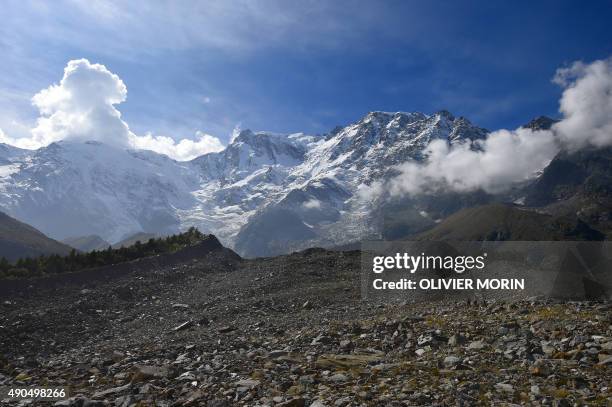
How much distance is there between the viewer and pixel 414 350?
1583 centimetres

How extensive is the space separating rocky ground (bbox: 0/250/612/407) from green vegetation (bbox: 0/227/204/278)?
4.32 meters

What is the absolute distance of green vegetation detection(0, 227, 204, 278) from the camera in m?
36.5

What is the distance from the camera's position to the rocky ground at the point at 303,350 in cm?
1204

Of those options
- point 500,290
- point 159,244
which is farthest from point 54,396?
point 159,244

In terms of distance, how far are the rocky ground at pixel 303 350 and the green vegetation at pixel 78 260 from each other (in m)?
4.32

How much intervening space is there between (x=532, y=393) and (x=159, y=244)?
141 feet

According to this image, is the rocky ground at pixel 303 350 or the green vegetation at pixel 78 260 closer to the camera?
the rocky ground at pixel 303 350

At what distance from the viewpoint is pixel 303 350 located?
1686 centimetres

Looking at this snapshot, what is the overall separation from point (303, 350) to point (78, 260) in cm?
2977

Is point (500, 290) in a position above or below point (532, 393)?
above

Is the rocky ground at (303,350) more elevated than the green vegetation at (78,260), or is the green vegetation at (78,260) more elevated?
the green vegetation at (78,260)

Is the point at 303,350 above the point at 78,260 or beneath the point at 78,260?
beneath

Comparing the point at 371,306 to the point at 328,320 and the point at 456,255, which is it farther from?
the point at 456,255

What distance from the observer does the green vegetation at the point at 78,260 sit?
36500 mm
